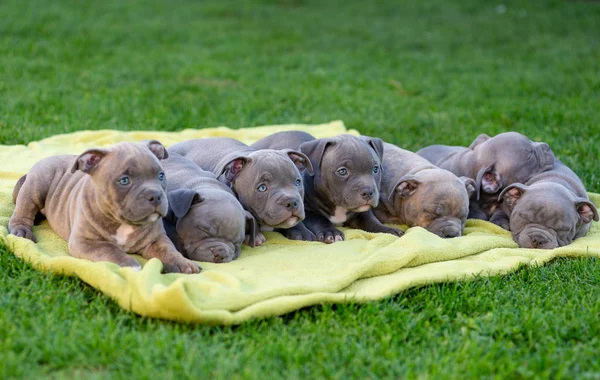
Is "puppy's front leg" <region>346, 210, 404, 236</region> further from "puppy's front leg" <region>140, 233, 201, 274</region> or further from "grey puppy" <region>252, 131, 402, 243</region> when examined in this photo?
"puppy's front leg" <region>140, 233, 201, 274</region>

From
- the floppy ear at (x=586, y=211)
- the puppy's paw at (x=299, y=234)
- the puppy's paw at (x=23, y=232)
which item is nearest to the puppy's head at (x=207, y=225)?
the puppy's paw at (x=299, y=234)

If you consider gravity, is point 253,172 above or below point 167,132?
above

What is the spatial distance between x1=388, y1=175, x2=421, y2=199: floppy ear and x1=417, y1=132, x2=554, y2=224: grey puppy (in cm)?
71

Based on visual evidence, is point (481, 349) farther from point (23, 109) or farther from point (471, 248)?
point (23, 109)

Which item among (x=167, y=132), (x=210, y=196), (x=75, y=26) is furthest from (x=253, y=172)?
(x=75, y=26)

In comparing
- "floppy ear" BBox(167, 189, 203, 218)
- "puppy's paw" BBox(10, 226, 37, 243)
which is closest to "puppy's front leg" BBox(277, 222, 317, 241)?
"floppy ear" BBox(167, 189, 203, 218)

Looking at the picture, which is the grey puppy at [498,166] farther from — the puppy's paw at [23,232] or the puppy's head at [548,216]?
the puppy's paw at [23,232]

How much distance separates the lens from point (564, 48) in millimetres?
16688

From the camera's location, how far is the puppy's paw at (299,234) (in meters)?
6.76

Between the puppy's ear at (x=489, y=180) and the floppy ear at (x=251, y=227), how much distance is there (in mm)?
2414

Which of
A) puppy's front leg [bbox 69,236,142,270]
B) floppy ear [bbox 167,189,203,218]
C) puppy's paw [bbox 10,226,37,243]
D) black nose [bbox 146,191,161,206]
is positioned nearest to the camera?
black nose [bbox 146,191,161,206]

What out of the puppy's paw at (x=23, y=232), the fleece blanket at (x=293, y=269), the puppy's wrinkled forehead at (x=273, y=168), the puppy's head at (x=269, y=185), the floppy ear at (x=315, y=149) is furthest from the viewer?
the floppy ear at (x=315, y=149)

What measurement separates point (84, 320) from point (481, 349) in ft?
8.13

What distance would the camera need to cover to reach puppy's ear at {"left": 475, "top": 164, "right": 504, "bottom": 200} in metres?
7.46
